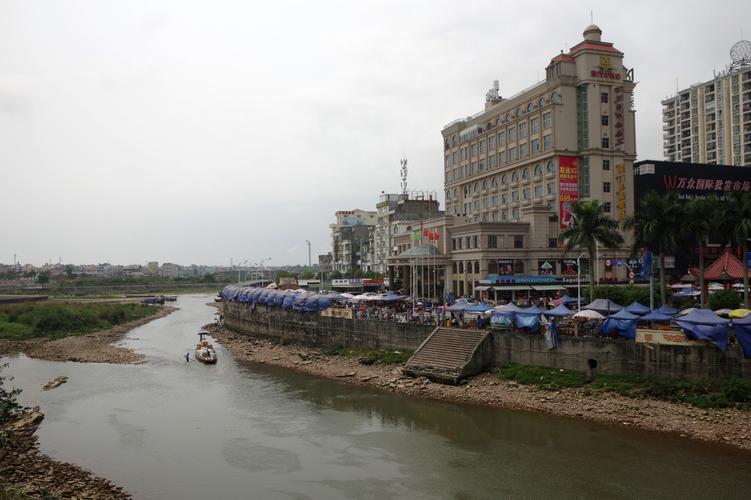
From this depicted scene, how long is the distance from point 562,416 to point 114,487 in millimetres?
29078

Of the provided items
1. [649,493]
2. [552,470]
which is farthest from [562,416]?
[649,493]

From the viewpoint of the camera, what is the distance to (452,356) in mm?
51719

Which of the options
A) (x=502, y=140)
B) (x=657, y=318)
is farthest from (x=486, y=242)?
(x=657, y=318)

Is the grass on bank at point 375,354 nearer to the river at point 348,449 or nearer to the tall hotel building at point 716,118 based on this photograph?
the river at point 348,449

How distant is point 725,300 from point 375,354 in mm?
33600

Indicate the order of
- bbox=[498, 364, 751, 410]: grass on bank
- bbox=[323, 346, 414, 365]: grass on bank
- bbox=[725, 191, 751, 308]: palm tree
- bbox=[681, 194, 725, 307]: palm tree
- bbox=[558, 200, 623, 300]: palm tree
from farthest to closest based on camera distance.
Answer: bbox=[323, 346, 414, 365]: grass on bank < bbox=[558, 200, 623, 300]: palm tree < bbox=[681, 194, 725, 307]: palm tree < bbox=[725, 191, 751, 308]: palm tree < bbox=[498, 364, 751, 410]: grass on bank

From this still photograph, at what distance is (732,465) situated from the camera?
31.3 meters

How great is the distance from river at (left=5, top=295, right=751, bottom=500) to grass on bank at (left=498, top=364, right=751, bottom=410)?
423cm

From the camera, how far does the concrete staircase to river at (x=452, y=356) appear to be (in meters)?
49.7

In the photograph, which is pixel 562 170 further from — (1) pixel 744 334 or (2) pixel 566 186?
(1) pixel 744 334

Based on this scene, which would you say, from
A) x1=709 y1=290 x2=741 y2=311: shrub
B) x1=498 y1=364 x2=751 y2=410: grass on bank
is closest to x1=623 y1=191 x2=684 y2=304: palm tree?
x1=709 y1=290 x2=741 y2=311: shrub

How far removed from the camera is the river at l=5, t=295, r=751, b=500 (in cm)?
3069

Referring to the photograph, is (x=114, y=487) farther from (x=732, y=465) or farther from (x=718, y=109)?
(x=718, y=109)

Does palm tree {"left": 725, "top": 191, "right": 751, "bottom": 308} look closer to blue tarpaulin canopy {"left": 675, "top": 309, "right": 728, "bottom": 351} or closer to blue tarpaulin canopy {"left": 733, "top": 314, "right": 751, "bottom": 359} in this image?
blue tarpaulin canopy {"left": 675, "top": 309, "right": 728, "bottom": 351}
